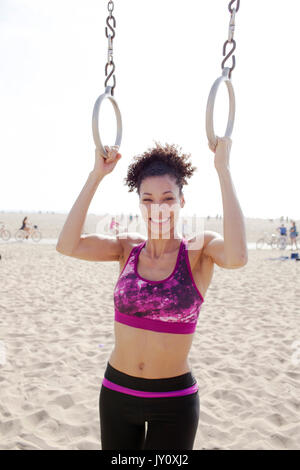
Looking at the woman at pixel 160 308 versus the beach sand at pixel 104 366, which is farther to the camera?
the beach sand at pixel 104 366

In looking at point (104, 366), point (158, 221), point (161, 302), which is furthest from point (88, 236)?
point (104, 366)

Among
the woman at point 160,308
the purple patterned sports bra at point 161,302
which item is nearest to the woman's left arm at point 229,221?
the woman at point 160,308

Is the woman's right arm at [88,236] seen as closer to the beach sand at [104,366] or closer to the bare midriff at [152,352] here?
the bare midriff at [152,352]

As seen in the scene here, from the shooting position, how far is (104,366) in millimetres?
4312

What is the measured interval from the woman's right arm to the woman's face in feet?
0.92

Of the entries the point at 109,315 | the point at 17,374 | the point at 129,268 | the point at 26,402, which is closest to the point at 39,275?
the point at 109,315

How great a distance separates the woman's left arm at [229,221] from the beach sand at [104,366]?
195cm

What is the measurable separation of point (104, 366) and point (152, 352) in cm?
280

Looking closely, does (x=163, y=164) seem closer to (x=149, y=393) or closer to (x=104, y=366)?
(x=149, y=393)

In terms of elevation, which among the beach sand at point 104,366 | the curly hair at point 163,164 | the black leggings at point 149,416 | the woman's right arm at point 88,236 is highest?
the curly hair at point 163,164

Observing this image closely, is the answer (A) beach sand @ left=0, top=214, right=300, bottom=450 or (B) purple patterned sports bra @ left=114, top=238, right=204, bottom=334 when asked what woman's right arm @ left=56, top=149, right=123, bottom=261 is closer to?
(B) purple patterned sports bra @ left=114, top=238, right=204, bottom=334

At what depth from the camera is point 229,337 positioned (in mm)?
5355

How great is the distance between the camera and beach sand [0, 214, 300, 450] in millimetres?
3068

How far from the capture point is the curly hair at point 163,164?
188 centimetres
